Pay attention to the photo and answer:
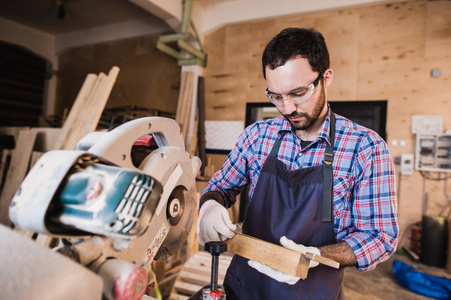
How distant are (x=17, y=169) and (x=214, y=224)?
137 inches

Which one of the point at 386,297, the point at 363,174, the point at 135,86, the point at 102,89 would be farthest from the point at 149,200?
the point at 135,86

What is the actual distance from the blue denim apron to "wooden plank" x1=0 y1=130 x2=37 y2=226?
3267 millimetres

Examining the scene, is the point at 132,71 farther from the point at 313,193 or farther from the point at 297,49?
the point at 313,193

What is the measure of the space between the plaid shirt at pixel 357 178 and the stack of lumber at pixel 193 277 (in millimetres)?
1279

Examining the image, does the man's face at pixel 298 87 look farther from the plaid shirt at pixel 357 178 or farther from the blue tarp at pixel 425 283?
the blue tarp at pixel 425 283

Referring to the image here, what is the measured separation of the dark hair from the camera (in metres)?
1.17

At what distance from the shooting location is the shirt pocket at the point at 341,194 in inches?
46.7

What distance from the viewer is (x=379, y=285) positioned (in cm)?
327

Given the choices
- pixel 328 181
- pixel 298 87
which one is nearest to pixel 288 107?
pixel 298 87

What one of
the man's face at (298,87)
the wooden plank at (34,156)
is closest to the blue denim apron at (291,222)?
the man's face at (298,87)

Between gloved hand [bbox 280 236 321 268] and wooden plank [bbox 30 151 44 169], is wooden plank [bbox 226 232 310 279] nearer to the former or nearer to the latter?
gloved hand [bbox 280 236 321 268]

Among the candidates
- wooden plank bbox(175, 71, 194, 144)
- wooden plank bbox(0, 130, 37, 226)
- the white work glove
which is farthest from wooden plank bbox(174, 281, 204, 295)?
wooden plank bbox(175, 71, 194, 144)

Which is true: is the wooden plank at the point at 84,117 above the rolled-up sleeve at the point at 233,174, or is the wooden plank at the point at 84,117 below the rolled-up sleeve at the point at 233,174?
above

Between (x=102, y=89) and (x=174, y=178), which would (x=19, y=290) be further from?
(x=102, y=89)
